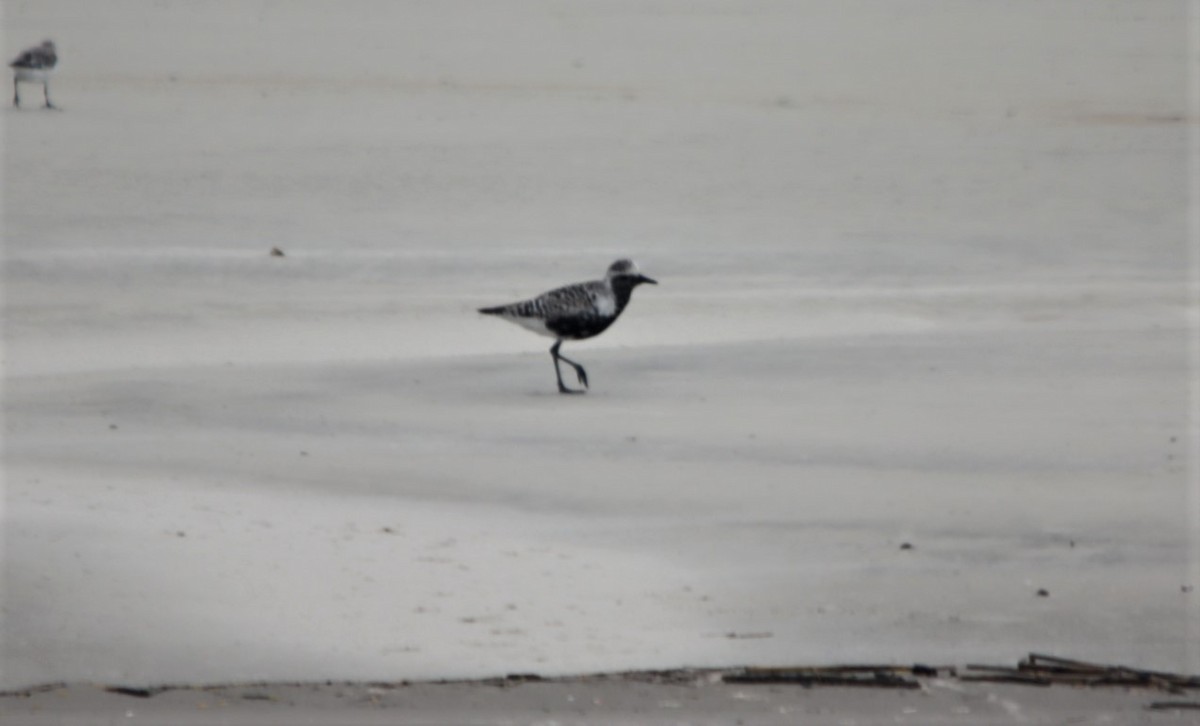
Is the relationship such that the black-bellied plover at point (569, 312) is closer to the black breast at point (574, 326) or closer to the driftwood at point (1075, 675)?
the black breast at point (574, 326)

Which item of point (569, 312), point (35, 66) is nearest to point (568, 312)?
point (569, 312)

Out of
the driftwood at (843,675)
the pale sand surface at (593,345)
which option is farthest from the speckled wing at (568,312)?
the driftwood at (843,675)

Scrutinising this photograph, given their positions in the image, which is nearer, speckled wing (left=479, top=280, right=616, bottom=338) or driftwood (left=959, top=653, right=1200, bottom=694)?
driftwood (left=959, top=653, right=1200, bottom=694)

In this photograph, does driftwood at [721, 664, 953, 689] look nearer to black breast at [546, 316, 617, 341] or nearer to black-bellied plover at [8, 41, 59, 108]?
black breast at [546, 316, 617, 341]

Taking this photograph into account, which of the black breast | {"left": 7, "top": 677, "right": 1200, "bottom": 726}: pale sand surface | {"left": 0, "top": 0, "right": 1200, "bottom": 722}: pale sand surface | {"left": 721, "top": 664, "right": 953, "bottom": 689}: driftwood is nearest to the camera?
{"left": 7, "top": 677, "right": 1200, "bottom": 726}: pale sand surface

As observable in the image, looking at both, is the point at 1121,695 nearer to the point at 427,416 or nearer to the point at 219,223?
the point at 427,416

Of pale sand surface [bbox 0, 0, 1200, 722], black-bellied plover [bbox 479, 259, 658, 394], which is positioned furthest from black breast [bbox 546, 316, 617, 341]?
pale sand surface [bbox 0, 0, 1200, 722]

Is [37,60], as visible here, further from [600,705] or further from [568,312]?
[600,705]

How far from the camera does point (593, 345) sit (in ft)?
37.1

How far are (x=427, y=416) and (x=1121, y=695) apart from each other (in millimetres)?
4299

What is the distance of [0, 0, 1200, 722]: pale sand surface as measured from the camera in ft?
18.7

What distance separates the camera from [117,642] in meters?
5.34

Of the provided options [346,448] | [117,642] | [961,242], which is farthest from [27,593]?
[961,242]

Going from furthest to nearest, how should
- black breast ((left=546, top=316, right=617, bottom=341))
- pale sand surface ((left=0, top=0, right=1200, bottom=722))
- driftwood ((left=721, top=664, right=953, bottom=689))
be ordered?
black breast ((left=546, top=316, right=617, bottom=341)) → pale sand surface ((left=0, top=0, right=1200, bottom=722)) → driftwood ((left=721, top=664, right=953, bottom=689))
